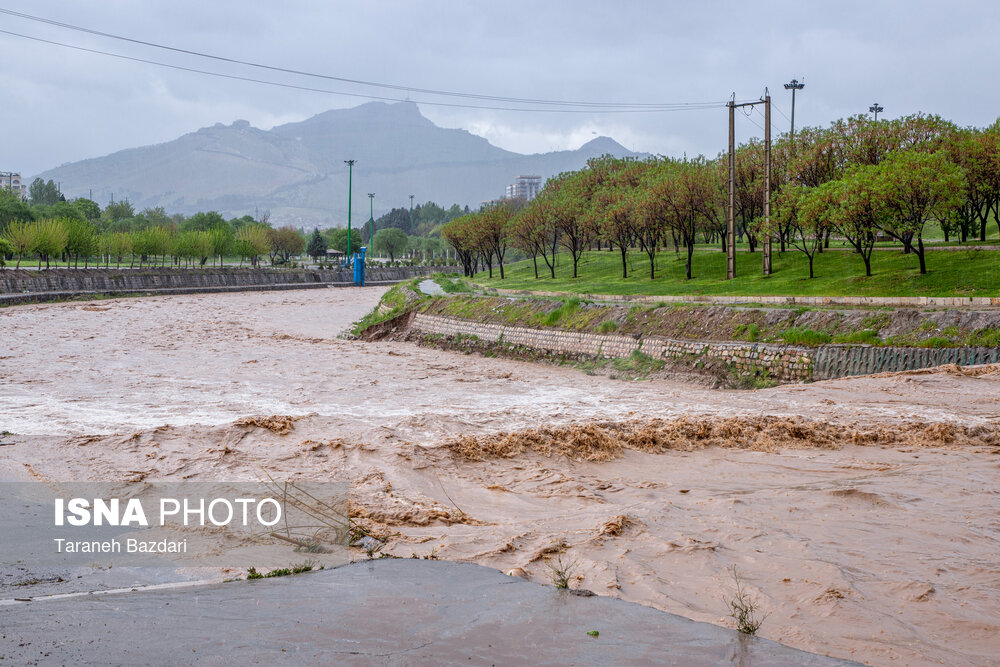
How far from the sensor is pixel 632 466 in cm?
1241

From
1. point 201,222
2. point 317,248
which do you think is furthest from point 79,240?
point 317,248

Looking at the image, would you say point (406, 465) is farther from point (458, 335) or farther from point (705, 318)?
point (458, 335)

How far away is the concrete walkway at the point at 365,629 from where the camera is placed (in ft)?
17.5

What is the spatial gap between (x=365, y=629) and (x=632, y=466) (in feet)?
23.8

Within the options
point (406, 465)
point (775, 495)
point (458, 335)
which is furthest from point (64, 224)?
point (775, 495)

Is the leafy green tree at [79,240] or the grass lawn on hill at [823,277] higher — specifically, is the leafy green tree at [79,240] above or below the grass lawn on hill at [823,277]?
above

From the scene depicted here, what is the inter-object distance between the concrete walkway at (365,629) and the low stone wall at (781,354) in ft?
46.0

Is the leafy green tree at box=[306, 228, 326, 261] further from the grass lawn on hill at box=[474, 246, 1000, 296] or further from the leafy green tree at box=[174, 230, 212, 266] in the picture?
the grass lawn on hill at box=[474, 246, 1000, 296]

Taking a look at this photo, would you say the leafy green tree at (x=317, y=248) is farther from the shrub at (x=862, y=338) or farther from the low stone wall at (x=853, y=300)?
the shrub at (x=862, y=338)

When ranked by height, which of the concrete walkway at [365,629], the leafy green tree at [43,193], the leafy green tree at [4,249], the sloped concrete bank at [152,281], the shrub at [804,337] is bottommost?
the concrete walkway at [365,629]

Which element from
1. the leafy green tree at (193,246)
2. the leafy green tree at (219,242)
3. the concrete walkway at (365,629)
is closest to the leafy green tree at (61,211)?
the leafy green tree at (219,242)

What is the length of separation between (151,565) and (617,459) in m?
7.51

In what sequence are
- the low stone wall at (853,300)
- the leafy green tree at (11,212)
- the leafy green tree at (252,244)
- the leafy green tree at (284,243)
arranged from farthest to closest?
the leafy green tree at (284,243) < the leafy green tree at (252,244) < the leafy green tree at (11,212) < the low stone wall at (853,300)

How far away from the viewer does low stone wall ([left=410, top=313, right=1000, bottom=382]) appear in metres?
17.8
